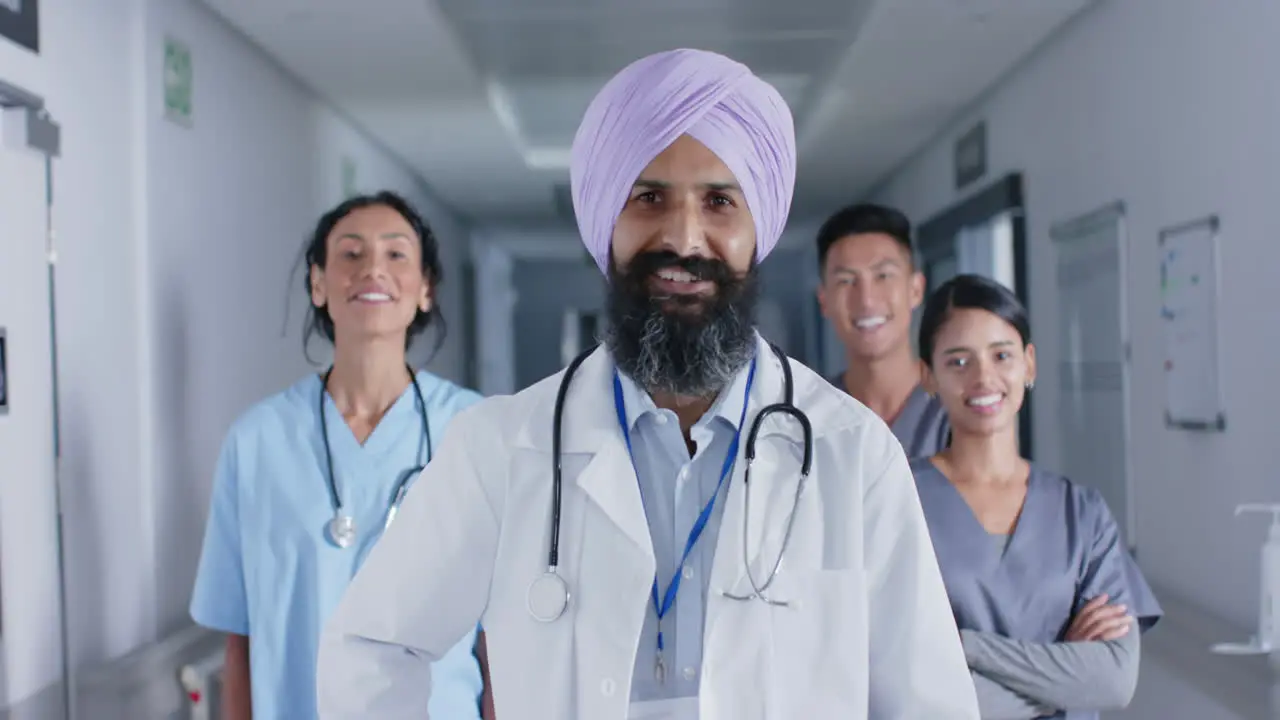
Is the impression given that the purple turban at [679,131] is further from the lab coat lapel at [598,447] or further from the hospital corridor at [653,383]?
the lab coat lapel at [598,447]

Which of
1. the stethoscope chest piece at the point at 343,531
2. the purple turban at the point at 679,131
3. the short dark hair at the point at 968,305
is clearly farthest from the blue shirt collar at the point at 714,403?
the stethoscope chest piece at the point at 343,531

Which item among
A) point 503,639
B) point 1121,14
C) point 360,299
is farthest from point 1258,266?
point 503,639

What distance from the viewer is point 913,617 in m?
1.12

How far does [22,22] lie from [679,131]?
1.88 metres

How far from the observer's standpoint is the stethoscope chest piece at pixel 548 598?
1128 millimetres

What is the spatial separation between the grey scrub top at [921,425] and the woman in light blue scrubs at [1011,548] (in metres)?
0.36

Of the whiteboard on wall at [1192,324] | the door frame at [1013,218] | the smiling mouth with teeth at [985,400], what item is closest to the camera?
the smiling mouth with teeth at [985,400]

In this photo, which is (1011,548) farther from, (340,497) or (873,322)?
(340,497)

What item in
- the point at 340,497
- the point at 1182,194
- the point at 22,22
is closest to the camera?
the point at 340,497

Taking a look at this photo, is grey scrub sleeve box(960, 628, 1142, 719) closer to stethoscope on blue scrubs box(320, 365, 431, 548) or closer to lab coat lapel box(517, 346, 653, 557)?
lab coat lapel box(517, 346, 653, 557)

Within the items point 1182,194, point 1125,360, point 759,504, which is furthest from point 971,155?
point 759,504

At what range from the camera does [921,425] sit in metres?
2.49

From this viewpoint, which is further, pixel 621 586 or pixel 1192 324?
pixel 1192 324

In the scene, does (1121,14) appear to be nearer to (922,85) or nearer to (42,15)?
(922,85)
